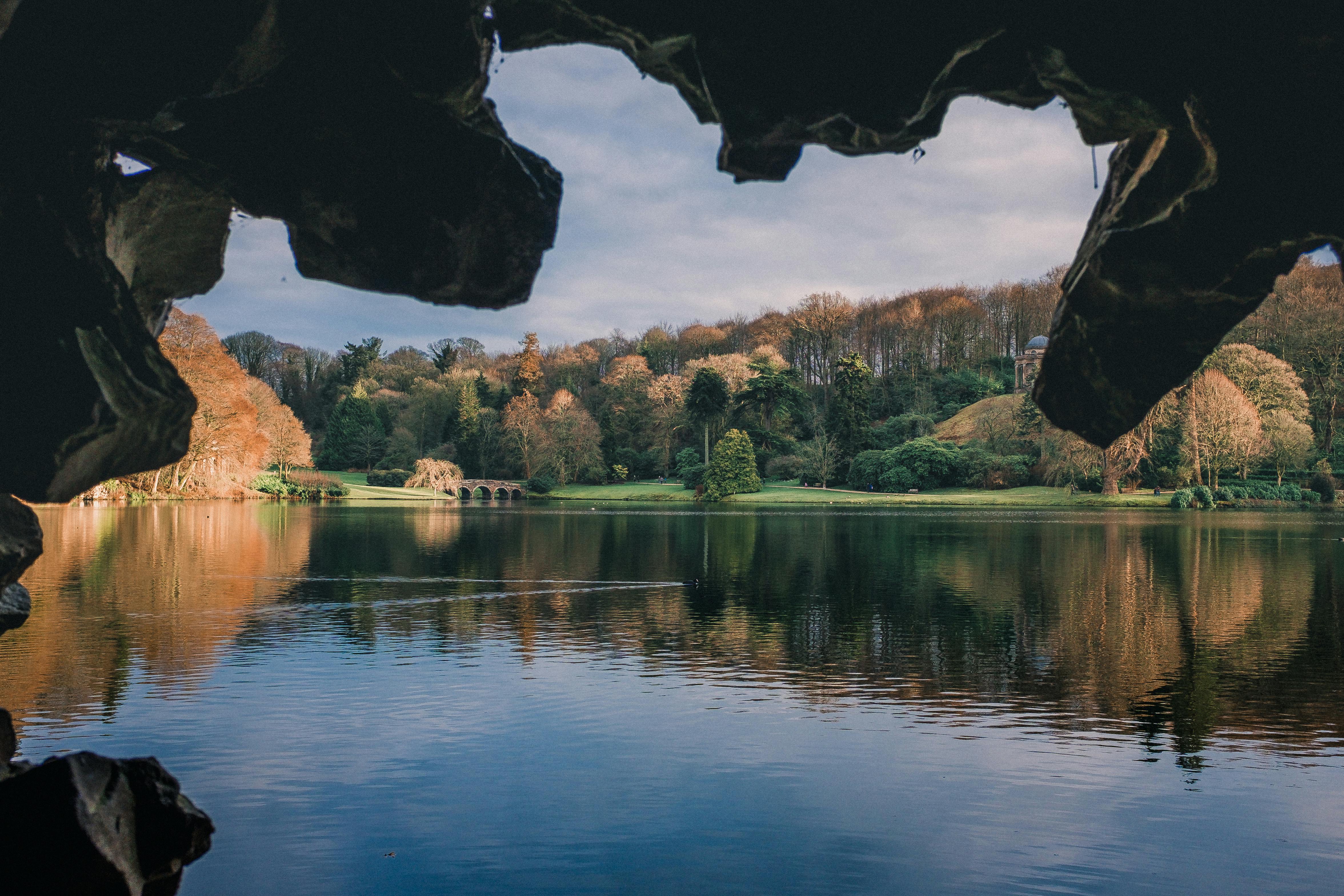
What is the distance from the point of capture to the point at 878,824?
912 centimetres

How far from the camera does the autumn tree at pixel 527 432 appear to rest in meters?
101

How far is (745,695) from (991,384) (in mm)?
90224

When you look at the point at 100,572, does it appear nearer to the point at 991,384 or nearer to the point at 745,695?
the point at 745,695

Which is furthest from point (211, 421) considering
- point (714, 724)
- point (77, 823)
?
point (77, 823)

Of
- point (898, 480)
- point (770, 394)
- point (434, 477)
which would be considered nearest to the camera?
point (898, 480)

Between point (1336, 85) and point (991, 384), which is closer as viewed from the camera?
point (1336, 85)

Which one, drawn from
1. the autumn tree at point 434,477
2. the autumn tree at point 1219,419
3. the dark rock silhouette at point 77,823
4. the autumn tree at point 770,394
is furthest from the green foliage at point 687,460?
the dark rock silhouette at point 77,823

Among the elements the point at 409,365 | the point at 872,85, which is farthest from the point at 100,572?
the point at 409,365

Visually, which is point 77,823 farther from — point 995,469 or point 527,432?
point 527,432

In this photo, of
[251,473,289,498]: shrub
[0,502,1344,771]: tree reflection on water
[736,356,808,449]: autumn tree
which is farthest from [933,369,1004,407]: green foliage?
[251,473,289,498]: shrub

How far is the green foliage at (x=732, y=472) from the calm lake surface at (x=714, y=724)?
60.2 m

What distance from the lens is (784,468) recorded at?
9456 cm

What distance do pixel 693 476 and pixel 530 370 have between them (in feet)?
98.3

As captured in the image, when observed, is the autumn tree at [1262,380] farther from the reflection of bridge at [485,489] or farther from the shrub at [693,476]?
the reflection of bridge at [485,489]
